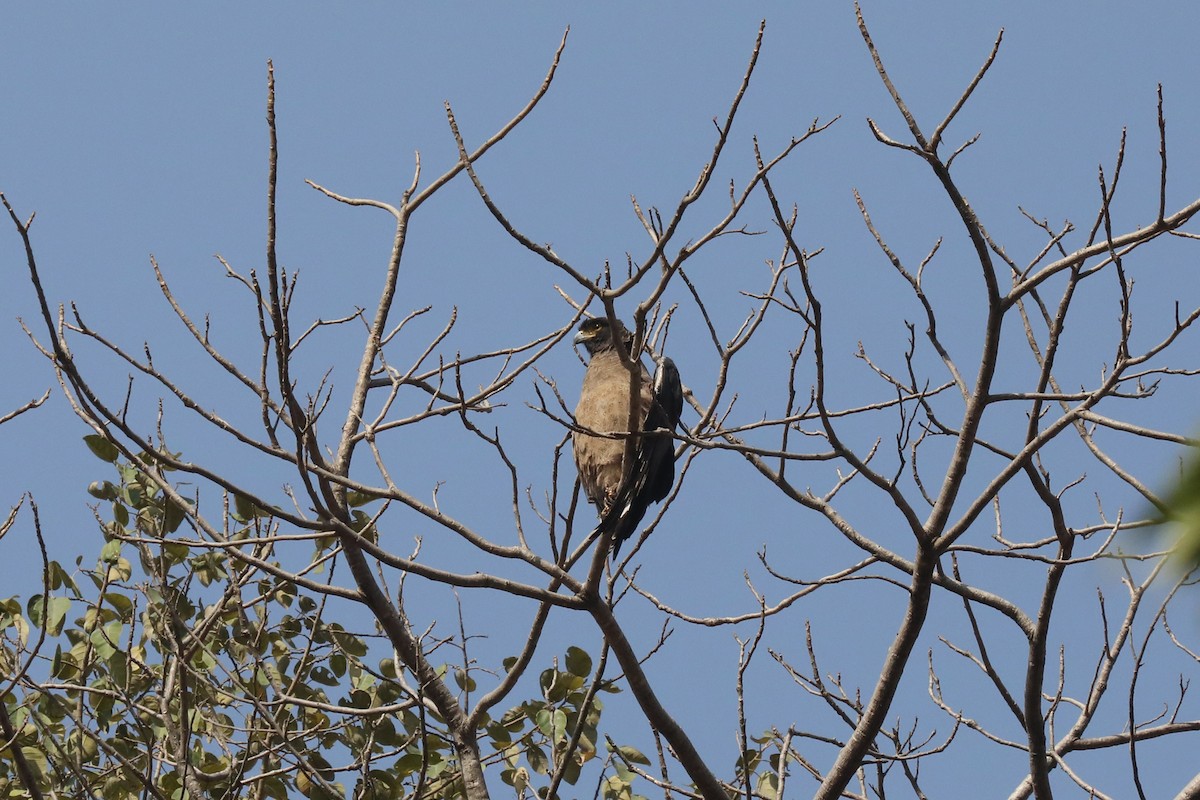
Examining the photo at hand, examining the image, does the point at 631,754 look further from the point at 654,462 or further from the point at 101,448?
the point at 101,448

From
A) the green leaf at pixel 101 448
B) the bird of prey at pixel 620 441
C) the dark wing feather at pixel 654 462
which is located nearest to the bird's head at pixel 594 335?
the bird of prey at pixel 620 441

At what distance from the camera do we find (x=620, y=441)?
15.4 ft

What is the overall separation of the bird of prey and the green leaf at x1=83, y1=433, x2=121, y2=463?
156 centimetres

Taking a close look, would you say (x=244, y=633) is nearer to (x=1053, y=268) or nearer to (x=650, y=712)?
(x=650, y=712)

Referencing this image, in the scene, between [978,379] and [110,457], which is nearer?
[978,379]

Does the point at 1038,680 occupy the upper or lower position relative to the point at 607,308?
lower

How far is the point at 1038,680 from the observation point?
289 centimetres

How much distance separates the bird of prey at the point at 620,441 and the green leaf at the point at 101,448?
61.5 inches

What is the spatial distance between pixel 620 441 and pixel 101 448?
6.08ft

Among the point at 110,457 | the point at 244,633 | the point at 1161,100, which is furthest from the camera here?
the point at 244,633

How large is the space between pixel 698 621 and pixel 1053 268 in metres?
1.37

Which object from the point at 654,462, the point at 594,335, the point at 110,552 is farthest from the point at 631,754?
the point at 594,335

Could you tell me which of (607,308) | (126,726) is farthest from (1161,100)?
(126,726)

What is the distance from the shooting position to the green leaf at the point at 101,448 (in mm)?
3652
